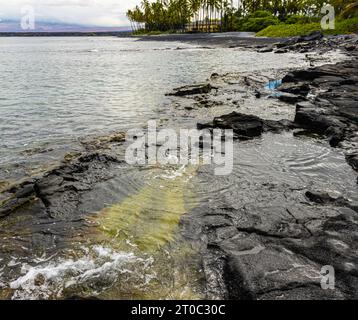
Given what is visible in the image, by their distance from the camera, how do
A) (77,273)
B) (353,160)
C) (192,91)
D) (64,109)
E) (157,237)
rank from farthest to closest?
(192,91) → (64,109) → (353,160) → (157,237) → (77,273)

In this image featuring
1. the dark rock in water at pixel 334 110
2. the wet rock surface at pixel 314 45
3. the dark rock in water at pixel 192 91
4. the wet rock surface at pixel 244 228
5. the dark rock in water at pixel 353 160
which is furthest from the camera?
the wet rock surface at pixel 314 45

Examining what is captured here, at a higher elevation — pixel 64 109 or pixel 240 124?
pixel 240 124

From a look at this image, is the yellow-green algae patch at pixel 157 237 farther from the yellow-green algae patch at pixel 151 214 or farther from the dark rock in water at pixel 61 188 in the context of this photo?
the dark rock in water at pixel 61 188

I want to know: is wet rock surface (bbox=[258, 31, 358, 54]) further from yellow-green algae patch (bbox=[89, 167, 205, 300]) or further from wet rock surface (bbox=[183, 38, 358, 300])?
yellow-green algae patch (bbox=[89, 167, 205, 300])

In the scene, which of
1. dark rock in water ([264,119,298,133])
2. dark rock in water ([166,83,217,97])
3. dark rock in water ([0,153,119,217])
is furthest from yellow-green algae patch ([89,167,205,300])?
dark rock in water ([166,83,217,97])

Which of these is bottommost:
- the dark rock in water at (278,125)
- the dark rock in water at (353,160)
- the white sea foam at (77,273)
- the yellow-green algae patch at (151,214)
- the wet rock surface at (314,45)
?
the white sea foam at (77,273)

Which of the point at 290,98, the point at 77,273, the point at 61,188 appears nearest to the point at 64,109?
the point at 61,188

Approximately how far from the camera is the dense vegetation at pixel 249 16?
93125 mm

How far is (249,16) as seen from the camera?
428ft

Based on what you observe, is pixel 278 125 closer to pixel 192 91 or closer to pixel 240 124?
pixel 240 124

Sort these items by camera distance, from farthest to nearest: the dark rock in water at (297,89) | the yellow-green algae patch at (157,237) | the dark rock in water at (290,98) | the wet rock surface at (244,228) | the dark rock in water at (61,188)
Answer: the dark rock in water at (297,89)
the dark rock in water at (290,98)
the dark rock in water at (61,188)
the yellow-green algae patch at (157,237)
the wet rock surface at (244,228)

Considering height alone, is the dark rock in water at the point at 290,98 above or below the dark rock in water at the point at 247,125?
above

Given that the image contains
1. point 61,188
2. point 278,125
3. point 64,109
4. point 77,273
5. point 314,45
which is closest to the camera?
point 77,273

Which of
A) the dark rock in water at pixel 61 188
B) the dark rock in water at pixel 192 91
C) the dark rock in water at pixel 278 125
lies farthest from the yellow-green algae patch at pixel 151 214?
the dark rock in water at pixel 192 91
